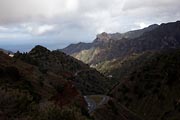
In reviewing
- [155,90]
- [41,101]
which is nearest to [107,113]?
[41,101]

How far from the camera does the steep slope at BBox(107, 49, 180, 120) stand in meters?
117

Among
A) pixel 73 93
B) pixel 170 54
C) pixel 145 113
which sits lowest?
pixel 145 113

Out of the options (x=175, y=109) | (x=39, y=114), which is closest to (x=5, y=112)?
(x=39, y=114)

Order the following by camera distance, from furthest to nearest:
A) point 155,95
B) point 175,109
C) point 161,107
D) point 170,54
Answer: 1. point 170,54
2. point 155,95
3. point 161,107
4. point 175,109

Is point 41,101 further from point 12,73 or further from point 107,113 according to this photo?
point 12,73

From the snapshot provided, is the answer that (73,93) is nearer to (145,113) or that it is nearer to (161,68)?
(145,113)

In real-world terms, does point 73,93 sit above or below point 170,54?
below

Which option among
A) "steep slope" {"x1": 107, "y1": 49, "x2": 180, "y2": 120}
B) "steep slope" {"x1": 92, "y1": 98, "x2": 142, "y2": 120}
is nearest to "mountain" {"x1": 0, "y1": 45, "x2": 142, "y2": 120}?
"steep slope" {"x1": 92, "y1": 98, "x2": 142, "y2": 120}

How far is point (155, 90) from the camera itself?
130m

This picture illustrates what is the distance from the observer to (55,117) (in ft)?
128

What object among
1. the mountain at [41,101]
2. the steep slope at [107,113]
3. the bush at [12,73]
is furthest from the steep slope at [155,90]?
the bush at [12,73]

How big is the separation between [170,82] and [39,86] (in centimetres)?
5853

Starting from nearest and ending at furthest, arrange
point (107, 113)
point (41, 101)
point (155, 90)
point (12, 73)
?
point (41, 101) → point (107, 113) → point (12, 73) → point (155, 90)

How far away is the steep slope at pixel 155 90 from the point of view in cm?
11694
